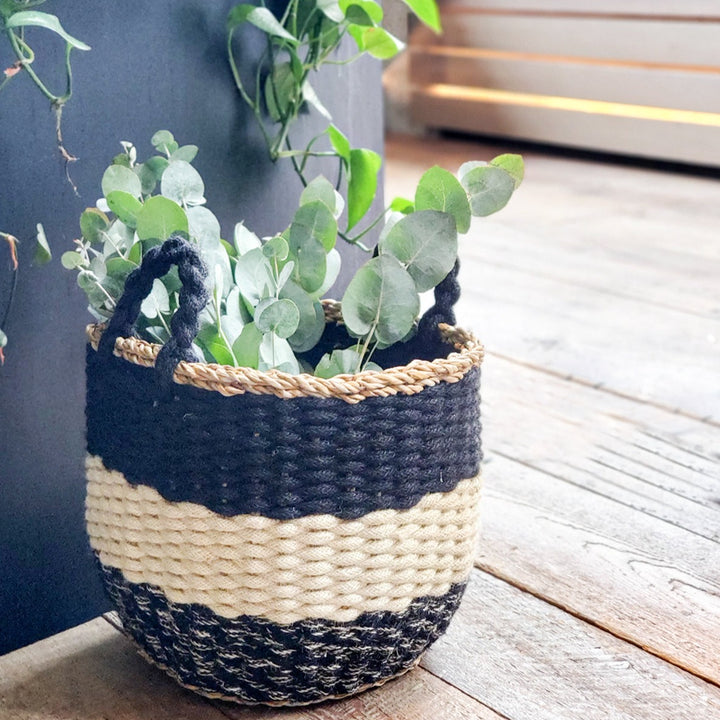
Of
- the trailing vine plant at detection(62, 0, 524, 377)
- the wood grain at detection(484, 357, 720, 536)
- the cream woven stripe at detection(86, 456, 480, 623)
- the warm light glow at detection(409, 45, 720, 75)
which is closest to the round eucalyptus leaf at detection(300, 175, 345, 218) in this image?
the trailing vine plant at detection(62, 0, 524, 377)

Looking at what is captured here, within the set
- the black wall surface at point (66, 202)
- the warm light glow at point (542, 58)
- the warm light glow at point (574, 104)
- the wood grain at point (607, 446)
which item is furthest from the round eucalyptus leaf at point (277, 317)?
the warm light glow at point (542, 58)

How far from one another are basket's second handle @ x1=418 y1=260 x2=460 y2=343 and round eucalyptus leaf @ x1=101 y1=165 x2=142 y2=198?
0.78 feet

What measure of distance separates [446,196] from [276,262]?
13 centimetres

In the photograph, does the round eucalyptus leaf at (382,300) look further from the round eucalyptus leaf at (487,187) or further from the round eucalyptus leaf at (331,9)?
the round eucalyptus leaf at (331,9)

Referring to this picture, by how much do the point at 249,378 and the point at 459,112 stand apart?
3.53 metres

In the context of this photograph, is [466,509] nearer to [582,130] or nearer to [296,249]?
[296,249]

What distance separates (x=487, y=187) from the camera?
2.61 ft

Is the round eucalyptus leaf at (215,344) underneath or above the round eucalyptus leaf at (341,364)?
above

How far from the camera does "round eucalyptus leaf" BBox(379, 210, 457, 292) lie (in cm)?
78

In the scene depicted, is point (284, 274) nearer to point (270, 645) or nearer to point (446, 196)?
point (446, 196)

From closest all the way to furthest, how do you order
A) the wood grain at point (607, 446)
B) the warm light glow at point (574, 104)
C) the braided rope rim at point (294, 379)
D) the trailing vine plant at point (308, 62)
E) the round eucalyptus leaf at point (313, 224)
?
the braided rope rim at point (294, 379) < the round eucalyptus leaf at point (313, 224) < the trailing vine plant at point (308, 62) < the wood grain at point (607, 446) < the warm light glow at point (574, 104)

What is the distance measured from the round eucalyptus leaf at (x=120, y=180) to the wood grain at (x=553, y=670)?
0.44 metres

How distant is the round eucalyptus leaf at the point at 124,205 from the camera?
779 millimetres

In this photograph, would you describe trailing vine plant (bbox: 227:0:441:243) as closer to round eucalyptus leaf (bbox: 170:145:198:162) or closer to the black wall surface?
the black wall surface
